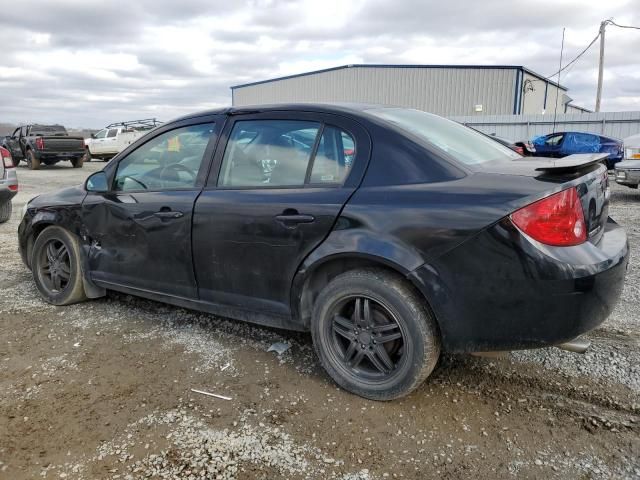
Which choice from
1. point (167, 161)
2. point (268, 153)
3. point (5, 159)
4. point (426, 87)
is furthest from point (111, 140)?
point (268, 153)

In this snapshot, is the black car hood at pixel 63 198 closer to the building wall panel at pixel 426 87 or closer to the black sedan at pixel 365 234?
the black sedan at pixel 365 234

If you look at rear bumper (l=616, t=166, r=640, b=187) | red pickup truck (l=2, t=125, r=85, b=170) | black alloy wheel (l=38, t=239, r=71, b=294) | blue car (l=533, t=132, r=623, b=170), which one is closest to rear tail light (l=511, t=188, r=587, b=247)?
black alloy wheel (l=38, t=239, r=71, b=294)

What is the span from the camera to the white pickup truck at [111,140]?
2530 cm

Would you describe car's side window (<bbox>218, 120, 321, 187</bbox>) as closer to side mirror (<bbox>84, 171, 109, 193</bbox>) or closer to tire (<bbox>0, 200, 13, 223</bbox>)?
side mirror (<bbox>84, 171, 109, 193</bbox>)

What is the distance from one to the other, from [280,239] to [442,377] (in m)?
1.25

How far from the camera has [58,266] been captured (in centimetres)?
428

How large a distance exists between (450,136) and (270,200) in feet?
3.84

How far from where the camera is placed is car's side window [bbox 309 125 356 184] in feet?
9.27

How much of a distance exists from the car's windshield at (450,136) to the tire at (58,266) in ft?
8.85

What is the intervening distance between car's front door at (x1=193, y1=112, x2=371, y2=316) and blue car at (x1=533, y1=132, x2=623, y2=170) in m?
15.3

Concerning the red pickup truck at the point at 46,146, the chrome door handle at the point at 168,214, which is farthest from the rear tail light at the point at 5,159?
the red pickup truck at the point at 46,146

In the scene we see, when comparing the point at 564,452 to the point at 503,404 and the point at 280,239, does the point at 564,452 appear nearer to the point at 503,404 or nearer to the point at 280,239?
the point at 503,404

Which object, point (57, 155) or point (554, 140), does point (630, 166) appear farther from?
point (57, 155)

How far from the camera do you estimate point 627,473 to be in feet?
7.07
